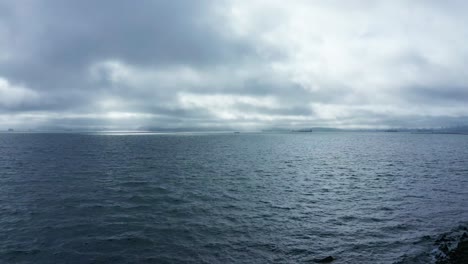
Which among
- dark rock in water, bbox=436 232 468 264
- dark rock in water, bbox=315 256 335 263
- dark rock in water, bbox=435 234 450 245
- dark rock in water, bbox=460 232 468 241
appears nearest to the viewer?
dark rock in water, bbox=436 232 468 264

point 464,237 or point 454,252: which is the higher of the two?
point 454,252

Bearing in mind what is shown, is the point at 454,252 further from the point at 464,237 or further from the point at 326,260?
the point at 326,260

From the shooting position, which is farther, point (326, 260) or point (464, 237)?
point (464, 237)

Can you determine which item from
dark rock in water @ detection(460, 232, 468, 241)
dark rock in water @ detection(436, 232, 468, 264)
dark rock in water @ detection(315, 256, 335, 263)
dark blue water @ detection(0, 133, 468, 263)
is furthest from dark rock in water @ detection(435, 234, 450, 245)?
dark rock in water @ detection(315, 256, 335, 263)

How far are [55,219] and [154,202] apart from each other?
40.1 feet

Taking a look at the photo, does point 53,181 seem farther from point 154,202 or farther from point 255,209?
point 255,209

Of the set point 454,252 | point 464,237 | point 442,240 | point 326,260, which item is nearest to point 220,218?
point 326,260

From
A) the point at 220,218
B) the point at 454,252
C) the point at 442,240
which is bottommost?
the point at 442,240

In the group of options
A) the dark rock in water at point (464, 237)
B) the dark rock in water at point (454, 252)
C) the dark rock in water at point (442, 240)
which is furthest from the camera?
the dark rock in water at point (442, 240)

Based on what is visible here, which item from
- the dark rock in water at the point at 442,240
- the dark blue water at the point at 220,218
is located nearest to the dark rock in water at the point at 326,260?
the dark blue water at the point at 220,218

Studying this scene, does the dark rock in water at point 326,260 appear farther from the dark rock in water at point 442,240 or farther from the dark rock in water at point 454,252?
the dark rock in water at point 442,240

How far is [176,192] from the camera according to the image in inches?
1769

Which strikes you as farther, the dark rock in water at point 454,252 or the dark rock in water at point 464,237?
the dark rock in water at point 464,237

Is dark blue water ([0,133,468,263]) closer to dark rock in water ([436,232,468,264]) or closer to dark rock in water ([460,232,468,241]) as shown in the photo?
dark rock in water ([436,232,468,264])
